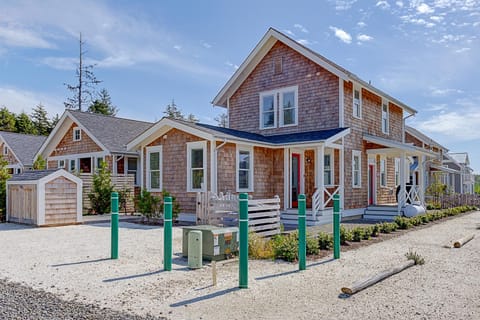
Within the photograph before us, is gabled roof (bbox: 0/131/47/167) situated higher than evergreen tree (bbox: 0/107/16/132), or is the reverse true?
evergreen tree (bbox: 0/107/16/132)

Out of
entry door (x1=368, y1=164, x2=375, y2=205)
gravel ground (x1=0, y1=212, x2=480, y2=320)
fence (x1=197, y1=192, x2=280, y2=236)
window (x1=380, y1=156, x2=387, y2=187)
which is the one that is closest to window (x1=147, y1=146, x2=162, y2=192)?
fence (x1=197, y1=192, x2=280, y2=236)

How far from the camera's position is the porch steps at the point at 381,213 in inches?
634

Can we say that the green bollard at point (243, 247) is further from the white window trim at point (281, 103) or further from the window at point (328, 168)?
the white window trim at point (281, 103)

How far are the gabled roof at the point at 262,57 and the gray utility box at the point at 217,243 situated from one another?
32.2ft

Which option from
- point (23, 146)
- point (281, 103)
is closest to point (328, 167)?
point (281, 103)

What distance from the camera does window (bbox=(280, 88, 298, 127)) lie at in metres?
16.9

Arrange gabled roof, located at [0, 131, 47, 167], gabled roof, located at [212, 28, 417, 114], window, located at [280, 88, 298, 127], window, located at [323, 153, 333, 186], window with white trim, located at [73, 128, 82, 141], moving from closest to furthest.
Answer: gabled roof, located at [212, 28, 417, 114] < window, located at [323, 153, 333, 186] < window, located at [280, 88, 298, 127] < window with white trim, located at [73, 128, 82, 141] < gabled roof, located at [0, 131, 47, 167]

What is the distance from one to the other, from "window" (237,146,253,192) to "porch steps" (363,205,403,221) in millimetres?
5530

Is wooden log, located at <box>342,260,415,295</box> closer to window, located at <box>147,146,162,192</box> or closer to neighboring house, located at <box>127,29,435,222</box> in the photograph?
neighboring house, located at <box>127,29,435,222</box>

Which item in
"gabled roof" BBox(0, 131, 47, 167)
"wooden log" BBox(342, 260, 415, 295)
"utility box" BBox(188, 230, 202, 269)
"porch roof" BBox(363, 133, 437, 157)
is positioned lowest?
"wooden log" BBox(342, 260, 415, 295)

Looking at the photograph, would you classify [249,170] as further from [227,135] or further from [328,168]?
[328,168]

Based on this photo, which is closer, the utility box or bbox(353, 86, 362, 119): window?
the utility box

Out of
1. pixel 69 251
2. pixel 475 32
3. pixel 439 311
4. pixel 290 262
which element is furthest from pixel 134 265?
pixel 475 32

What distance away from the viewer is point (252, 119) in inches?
719
